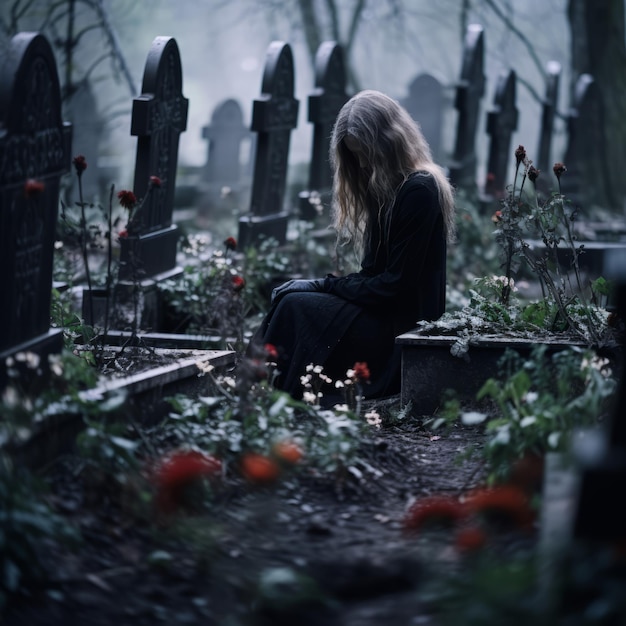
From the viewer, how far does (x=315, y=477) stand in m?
3.90

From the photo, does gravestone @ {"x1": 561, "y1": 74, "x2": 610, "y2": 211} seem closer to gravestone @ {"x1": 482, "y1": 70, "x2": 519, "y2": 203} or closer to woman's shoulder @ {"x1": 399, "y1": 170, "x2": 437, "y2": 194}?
gravestone @ {"x1": 482, "y1": 70, "x2": 519, "y2": 203}

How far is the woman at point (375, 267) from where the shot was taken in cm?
535

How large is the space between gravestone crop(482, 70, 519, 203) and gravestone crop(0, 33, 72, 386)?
8.29m

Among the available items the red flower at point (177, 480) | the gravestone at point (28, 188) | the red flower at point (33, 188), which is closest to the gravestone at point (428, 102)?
the gravestone at point (28, 188)

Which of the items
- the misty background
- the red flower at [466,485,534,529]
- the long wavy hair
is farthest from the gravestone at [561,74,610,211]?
the red flower at [466,485,534,529]

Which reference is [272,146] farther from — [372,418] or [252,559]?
[252,559]

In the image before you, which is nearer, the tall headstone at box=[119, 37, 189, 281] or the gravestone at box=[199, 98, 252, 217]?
the tall headstone at box=[119, 37, 189, 281]

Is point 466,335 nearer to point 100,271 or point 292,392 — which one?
point 292,392

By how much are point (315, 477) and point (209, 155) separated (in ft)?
44.2

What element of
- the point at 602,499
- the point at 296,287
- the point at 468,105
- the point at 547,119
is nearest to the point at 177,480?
the point at 602,499

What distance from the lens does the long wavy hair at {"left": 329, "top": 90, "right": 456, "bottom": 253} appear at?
5.32 m

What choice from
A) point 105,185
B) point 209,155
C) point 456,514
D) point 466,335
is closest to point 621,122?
point 209,155

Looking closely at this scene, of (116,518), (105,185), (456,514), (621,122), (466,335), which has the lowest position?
(116,518)

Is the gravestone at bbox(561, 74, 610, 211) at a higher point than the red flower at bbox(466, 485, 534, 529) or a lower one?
higher
